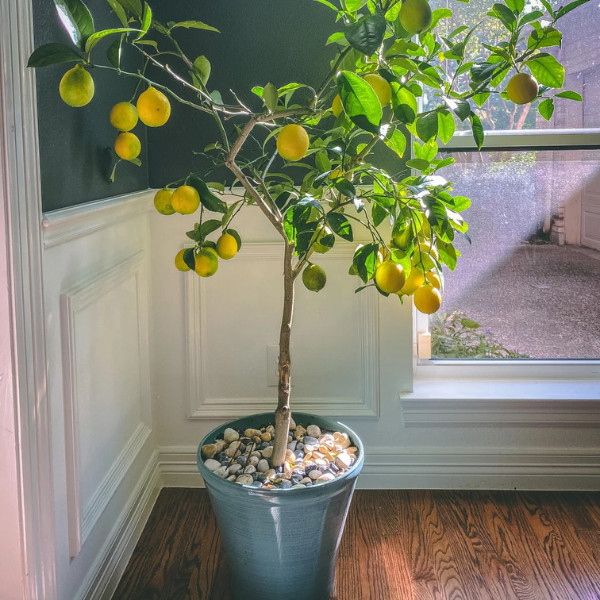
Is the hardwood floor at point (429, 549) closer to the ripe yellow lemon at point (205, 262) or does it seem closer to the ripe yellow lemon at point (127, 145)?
the ripe yellow lemon at point (205, 262)

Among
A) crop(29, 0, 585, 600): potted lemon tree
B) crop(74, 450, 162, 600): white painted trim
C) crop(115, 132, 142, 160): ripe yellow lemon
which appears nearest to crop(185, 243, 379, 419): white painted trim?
crop(74, 450, 162, 600): white painted trim

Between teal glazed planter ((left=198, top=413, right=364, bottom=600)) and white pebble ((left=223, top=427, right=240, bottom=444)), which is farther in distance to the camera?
white pebble ((left=223, top=427, right=240, bottom=444))

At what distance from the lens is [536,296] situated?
90.4 inches

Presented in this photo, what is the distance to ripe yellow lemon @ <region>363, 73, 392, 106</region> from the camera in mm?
1252

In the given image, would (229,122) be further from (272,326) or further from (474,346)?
(474,346)

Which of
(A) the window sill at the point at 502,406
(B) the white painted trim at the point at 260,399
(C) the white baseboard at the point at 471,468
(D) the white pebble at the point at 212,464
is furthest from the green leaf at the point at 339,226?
(C) the white baseboard at the point at 471,468

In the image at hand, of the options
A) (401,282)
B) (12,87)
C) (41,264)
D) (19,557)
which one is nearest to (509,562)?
(401,282)

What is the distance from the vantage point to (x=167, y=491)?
7.30 feet

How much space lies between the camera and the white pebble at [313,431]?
1812 mm

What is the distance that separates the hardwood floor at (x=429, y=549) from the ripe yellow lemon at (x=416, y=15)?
1207mm

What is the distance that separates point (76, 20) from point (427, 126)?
58cm

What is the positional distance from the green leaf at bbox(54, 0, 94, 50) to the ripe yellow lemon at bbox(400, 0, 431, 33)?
1.57 feet

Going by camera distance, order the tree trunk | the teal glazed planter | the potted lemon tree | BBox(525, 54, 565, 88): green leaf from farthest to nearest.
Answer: the tree trunk
the teal glazed planter
BBox(525, 54, 565, 88): green leaf
the potted lemon tree

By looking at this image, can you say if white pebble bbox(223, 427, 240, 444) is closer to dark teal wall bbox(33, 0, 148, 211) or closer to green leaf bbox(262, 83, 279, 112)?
dark teal wall bbox(33, 0, 148, 211)
